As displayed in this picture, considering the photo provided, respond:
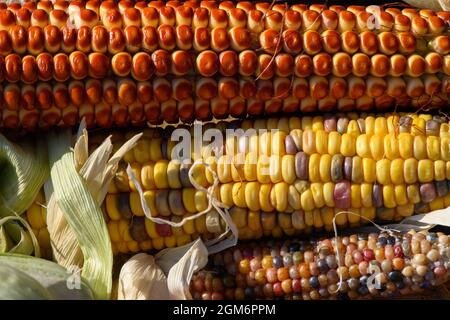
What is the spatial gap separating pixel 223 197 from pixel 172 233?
0.50ft

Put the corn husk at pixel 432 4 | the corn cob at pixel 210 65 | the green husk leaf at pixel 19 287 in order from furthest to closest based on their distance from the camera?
1. the corn husk at pixel 432 4
2. the corn cob at pixel 210 65
3. the green husk leaf at pixel 19 287

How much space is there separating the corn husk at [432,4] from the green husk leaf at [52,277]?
1.04m

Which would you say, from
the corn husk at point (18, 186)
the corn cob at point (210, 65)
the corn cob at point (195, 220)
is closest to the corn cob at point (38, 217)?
the corn husk at point (18, 186)

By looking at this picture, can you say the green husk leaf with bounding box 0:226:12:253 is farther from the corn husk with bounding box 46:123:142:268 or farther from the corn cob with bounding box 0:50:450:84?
the corn cob with bounding box 0:50:450:84

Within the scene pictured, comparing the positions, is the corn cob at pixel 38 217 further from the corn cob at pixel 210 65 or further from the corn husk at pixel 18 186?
the corn cob at pixel 210 65

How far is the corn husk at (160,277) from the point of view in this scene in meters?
1.69

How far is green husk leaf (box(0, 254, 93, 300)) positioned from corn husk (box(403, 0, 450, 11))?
3.40 feet

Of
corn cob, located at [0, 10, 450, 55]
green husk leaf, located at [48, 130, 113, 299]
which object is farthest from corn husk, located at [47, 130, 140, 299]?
corn cob, located at [0, 10, 450, 55]

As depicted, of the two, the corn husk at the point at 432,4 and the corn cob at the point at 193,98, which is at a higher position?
the corn husk at the point at 432,4

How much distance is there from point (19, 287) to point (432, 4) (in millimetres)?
1164

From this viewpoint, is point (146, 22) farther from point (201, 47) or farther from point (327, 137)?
point (327, 137)

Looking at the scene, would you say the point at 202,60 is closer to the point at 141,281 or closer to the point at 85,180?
the point at 85,180

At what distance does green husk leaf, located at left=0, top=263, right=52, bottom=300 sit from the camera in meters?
1.54
